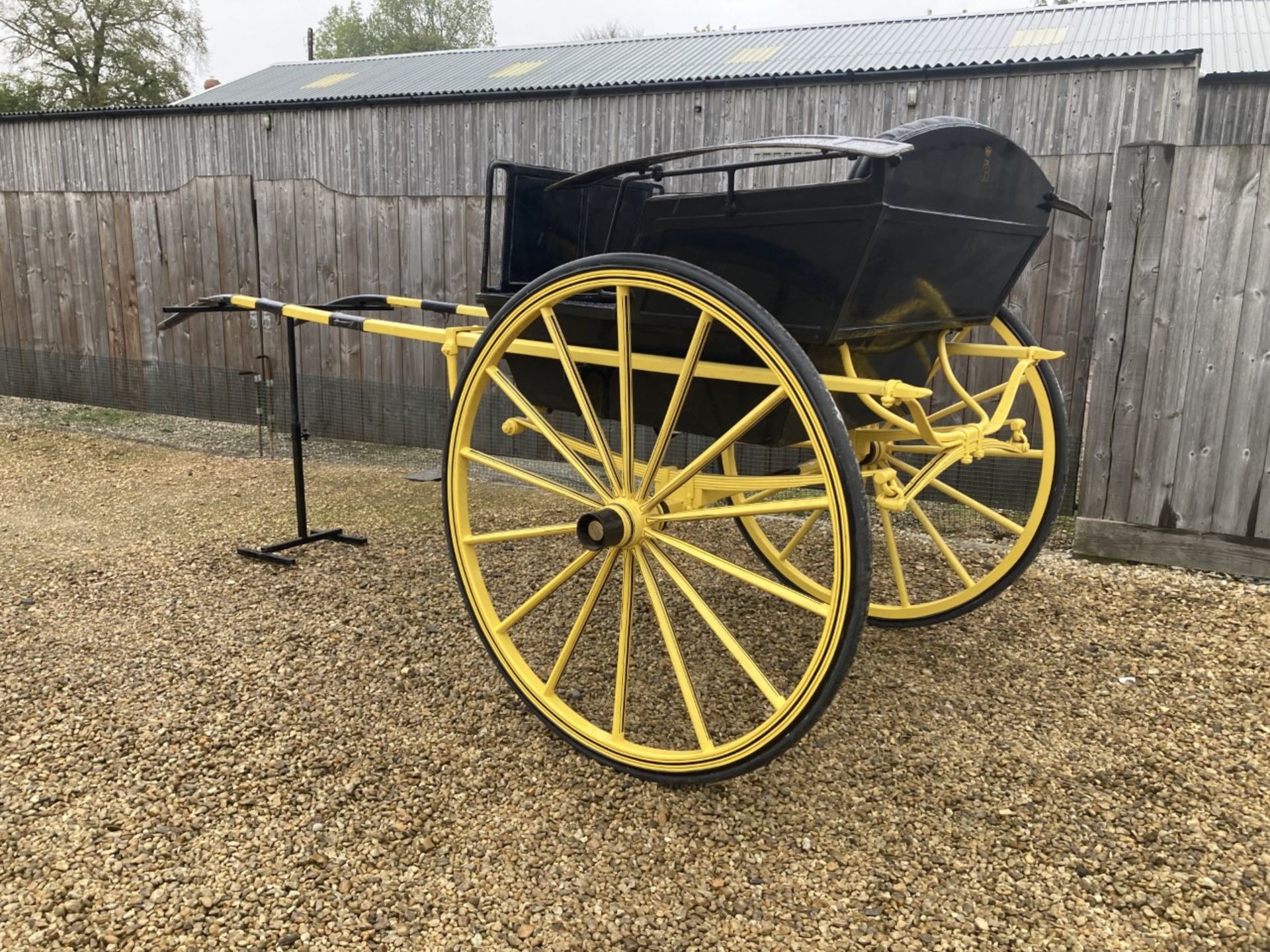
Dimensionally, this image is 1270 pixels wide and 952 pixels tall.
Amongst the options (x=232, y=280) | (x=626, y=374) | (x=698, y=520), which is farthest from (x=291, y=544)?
(x=232, y=280)

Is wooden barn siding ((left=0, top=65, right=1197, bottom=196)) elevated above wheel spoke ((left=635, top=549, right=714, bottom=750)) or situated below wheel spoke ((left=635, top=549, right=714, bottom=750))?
above

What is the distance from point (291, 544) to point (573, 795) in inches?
88.4

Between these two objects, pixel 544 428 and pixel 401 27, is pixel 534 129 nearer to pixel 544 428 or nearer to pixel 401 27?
pixel 544 428

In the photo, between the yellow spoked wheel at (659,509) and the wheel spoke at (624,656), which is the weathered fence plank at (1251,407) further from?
the wheel spoke at (624,656)

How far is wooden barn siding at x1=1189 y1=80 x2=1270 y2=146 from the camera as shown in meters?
11.1

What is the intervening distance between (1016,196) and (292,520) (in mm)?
3574

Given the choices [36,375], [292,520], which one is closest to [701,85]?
[36,375]

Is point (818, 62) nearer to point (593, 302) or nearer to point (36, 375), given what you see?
point (36, 375)

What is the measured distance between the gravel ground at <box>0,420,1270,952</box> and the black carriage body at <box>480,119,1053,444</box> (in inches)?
36.6

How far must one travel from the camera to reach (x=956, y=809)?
210 cm

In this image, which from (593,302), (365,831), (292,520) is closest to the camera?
(365,831)

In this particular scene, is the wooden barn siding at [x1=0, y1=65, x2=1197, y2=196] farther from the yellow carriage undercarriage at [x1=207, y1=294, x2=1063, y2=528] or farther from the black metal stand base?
the yellow carriage undercarriage at [x1=207, y1=294, x2=1063, y2=528]

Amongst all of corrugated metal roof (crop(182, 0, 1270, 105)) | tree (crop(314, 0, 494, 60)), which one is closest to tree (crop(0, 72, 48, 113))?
corrugated metal roof (crop(182, 0, 1270, 105))

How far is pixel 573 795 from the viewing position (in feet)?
7.09
